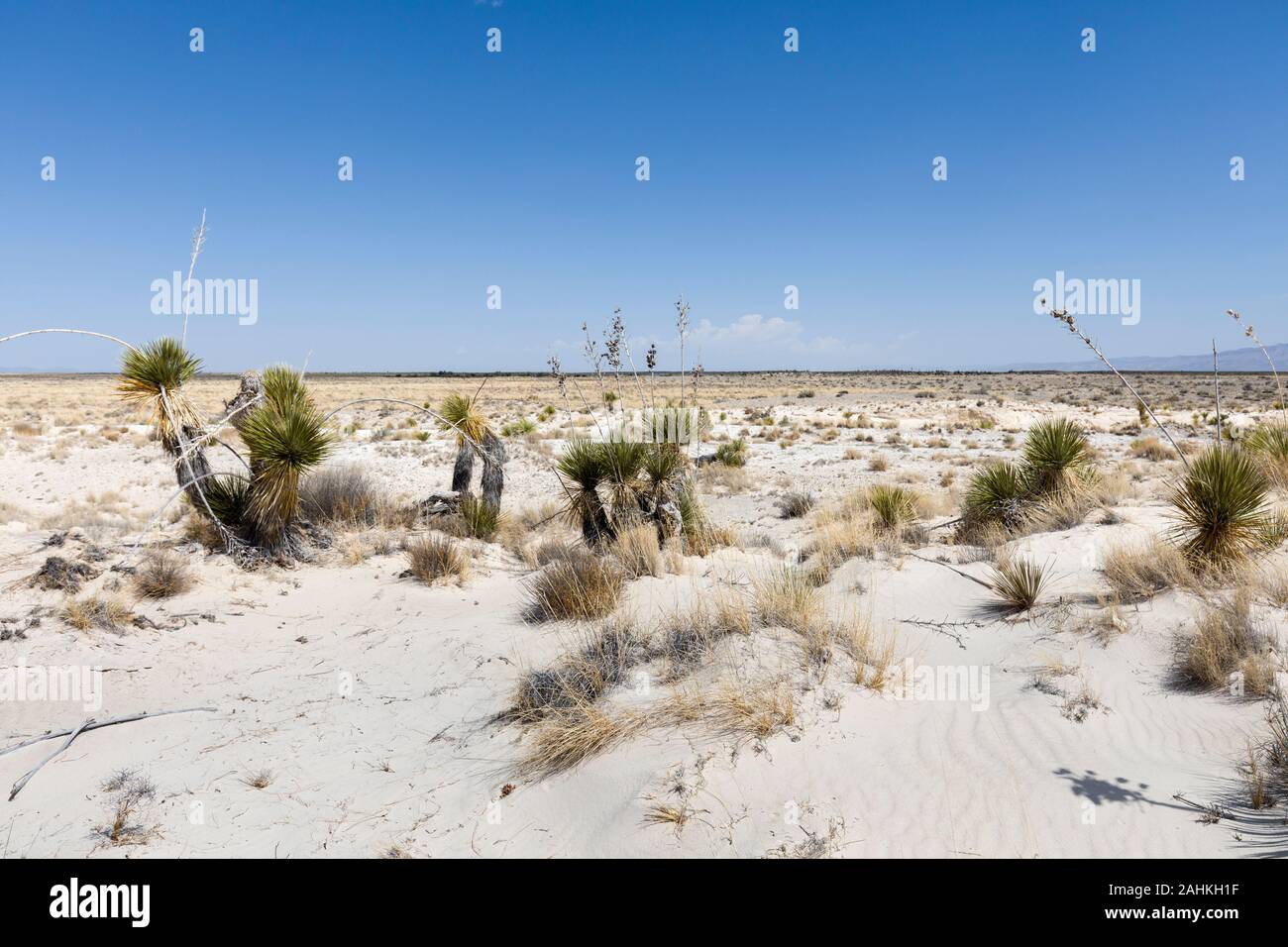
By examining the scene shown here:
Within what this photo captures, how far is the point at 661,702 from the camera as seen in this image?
445cm

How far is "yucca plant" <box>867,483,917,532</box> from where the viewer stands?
9500 mm

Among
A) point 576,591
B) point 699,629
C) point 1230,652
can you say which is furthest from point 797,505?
point 1230,652

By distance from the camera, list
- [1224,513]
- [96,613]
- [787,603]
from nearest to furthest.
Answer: [787,603] → [1224,513] → [96,613]

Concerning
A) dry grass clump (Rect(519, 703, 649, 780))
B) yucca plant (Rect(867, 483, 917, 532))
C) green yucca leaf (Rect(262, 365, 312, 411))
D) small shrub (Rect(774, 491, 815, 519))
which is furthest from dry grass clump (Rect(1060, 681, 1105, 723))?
green yucca leaf (Rect(262, 365, 312, 411))

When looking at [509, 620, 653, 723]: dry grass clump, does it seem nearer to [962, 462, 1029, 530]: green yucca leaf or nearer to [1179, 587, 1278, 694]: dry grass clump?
[1179, 587, 1278, 694]: dry grass clump

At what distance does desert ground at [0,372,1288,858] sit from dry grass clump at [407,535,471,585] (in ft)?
0.36

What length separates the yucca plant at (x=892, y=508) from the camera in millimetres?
9500

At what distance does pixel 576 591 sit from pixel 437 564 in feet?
9.13

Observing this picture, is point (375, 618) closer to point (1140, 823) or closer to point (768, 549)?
point (768, 549)

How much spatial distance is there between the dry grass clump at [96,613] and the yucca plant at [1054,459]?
1137cm

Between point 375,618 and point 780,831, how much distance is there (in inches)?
216

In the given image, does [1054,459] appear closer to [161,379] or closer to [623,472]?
[623,472]

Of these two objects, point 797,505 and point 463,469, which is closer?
point 463,469
